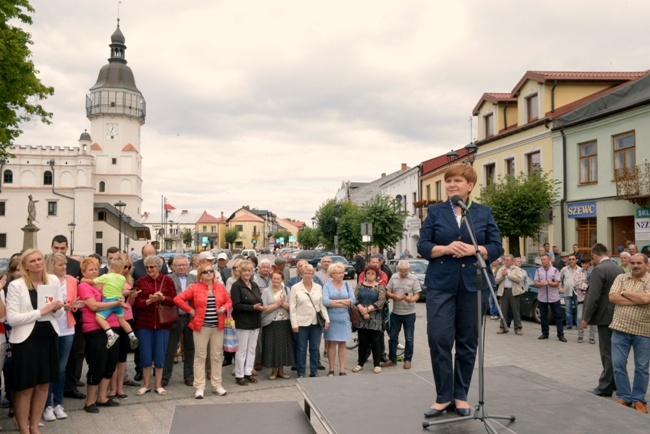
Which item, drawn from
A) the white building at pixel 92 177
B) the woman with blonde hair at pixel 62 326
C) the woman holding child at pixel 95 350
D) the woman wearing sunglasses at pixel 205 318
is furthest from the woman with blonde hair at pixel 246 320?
the white building at pixel 92 177

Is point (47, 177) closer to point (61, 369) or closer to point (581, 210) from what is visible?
point (581, 210)

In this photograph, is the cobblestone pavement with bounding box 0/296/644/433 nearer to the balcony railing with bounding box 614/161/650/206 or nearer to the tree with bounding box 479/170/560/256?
the balcony railing with bounding box 614/161/650/206

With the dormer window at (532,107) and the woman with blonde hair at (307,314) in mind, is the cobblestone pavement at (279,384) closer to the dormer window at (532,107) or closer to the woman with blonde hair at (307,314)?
the woman with blonde hair at (307,314)

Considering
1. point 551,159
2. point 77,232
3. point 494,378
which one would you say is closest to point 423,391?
point 494,378

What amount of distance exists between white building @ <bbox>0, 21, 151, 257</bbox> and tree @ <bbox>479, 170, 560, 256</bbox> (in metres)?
57.2

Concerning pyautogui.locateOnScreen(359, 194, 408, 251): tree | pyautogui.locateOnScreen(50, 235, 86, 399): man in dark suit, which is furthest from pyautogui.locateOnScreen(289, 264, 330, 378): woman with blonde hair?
pyautogui.locateOnScreen(359, 194, 408, 251): tree

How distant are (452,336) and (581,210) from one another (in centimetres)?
2216

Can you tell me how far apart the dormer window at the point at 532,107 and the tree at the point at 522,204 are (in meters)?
4.34

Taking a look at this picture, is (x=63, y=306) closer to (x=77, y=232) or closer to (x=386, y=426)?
(x=386, y=426)

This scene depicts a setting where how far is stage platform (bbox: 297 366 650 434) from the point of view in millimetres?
3977

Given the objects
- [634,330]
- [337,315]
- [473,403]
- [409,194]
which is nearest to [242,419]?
[473,403]

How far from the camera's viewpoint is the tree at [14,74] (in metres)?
17.5

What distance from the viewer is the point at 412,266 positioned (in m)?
22.1

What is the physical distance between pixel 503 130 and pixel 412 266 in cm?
→ 1253
